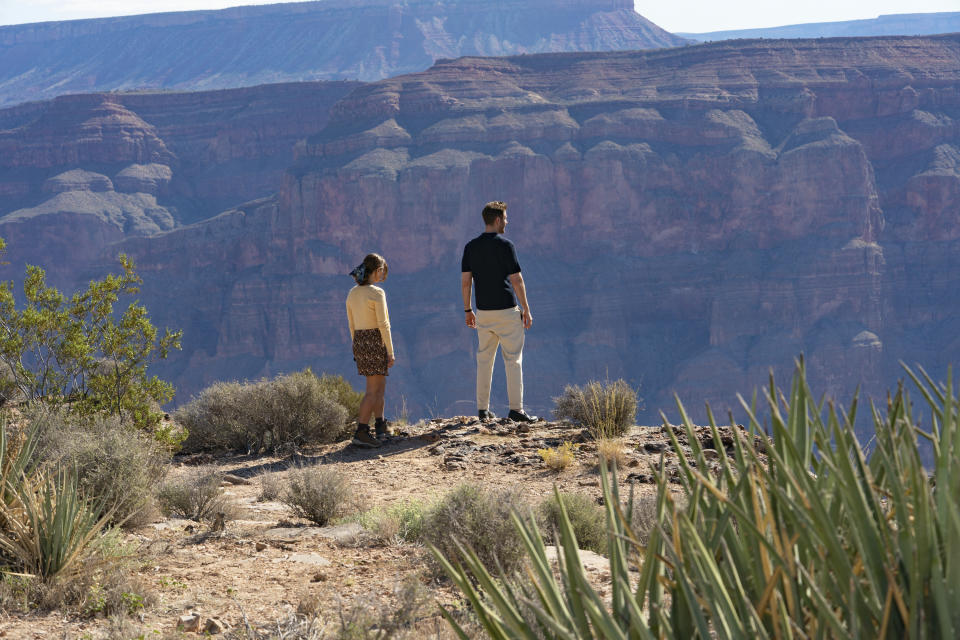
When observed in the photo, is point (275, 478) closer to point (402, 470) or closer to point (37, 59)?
point (402, 470)

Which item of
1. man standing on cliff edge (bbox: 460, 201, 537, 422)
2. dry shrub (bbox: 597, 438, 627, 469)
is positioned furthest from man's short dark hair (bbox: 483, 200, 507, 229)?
dry shrub (bbox: 597, 438, 627, 469)

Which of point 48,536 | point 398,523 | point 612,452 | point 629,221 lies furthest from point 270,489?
point 629,221

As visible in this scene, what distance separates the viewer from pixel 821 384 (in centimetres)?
5244

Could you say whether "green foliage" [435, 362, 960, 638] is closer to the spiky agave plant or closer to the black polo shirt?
the spiky agave plant

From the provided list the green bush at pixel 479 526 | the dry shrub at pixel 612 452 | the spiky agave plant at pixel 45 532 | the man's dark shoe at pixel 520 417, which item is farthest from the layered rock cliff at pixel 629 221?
the spiky agave plant at pixel 45 532

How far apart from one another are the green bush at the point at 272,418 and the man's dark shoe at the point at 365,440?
362mm

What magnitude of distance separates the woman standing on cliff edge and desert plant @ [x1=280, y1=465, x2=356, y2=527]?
1.73 metres

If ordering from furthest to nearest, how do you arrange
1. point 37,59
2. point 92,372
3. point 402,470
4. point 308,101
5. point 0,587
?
point 37,59, point 308,101, point 92,372, point 402,470, point 0,587

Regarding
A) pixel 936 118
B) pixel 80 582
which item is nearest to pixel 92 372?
pixel 80 582

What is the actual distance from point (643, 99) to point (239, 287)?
1155 inches

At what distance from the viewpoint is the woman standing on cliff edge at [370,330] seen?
615 cm

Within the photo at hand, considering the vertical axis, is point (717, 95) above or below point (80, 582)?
above

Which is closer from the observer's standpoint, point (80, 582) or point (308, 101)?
point (80, 582)

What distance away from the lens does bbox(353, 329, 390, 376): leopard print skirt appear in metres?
6.24
